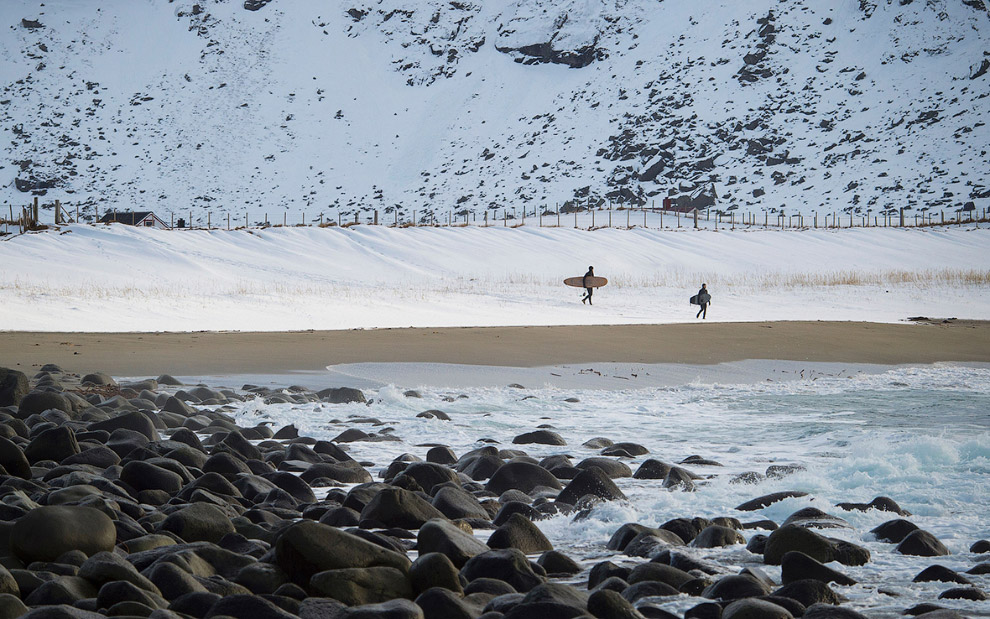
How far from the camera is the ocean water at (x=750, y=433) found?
5.63 m

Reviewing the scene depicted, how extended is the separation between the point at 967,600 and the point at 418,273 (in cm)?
3432

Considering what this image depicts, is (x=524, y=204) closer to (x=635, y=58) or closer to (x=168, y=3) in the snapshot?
(x=635, y=58)

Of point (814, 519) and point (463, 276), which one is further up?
point (814, 519)

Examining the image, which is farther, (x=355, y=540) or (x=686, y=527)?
(x=686, y=527)

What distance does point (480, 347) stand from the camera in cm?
1714

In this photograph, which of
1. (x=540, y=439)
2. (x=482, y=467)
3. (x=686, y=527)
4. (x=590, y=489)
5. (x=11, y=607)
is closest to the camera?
(x=11, y=607)

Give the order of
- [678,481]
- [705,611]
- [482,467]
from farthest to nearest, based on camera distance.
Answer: [482,467] < [678,481] < [705,611]

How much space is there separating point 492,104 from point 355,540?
109 metres

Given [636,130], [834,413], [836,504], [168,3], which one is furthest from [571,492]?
[168,3]

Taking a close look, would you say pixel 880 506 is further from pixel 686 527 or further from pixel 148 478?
pixel 148 478

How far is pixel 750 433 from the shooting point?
9.40 meters

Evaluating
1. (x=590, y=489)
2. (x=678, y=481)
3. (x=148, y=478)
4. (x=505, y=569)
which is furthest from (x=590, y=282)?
(x=505, y=569)

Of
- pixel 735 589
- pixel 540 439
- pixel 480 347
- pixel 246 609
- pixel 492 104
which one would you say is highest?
pixel 492 104

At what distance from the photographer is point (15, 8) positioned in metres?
120
